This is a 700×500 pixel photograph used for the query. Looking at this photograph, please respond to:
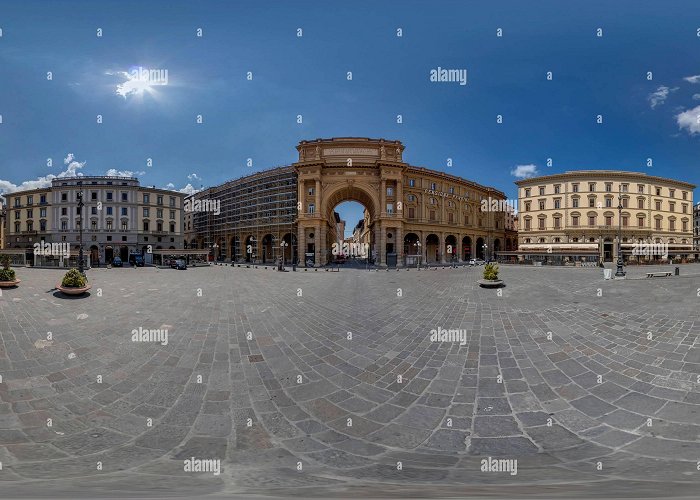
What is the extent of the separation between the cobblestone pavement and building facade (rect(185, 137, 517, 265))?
31.3 m

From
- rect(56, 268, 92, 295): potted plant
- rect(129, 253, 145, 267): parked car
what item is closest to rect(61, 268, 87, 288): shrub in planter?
rect(56, 268, 92, 295): potted plant

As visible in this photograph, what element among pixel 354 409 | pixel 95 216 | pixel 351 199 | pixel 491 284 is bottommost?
pixel 354 409

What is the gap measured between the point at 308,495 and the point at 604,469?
2892mm

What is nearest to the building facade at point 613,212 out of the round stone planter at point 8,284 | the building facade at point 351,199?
the building facade at point 351,199

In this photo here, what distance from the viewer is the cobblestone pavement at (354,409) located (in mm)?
3043

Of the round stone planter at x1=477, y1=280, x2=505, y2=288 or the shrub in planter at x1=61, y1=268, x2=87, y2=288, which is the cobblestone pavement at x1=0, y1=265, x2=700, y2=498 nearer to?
the shrub in planter at x1=61, y1=268, x2=87, y2=288

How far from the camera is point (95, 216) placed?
5197 centimetres

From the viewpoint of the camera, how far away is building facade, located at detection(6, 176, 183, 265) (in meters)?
52.0

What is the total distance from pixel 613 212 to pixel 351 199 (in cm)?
4120

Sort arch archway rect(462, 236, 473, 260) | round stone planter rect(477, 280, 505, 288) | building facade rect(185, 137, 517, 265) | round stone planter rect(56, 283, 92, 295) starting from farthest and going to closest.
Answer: arch archway rect(462, 236, 473, 260) → building facade rect(185, 137, 517, 265) → round stone planter rect(477, 280, 505, 288) → round stone planter rect(56, 283, 92, 295)

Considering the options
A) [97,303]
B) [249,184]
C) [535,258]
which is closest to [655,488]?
[97,303]
